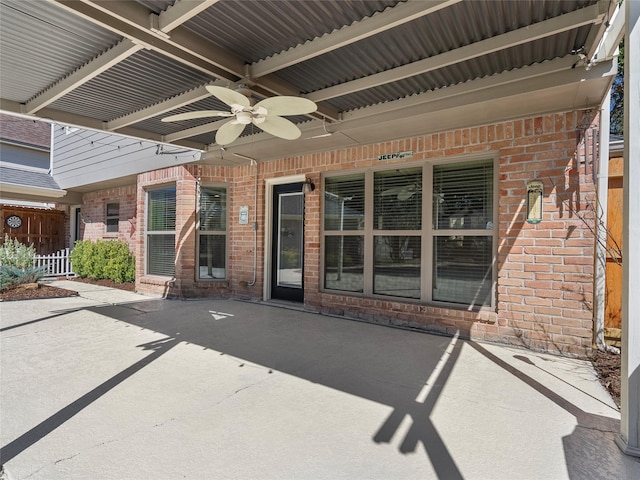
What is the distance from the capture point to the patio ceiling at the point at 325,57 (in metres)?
2.74

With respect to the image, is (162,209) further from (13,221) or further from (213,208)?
(13,221)

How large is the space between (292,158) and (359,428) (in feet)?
16.3

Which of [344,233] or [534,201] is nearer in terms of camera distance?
[534,201]

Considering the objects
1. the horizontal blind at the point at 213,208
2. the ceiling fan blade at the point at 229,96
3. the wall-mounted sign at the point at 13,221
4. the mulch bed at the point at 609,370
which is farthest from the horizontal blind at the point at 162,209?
the mulch bed at the point at 609,370

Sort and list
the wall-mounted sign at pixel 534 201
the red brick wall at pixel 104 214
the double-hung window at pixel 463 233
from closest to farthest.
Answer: the wall-mounted sign at pixel 534 201, the double-hung window at pixel 463 233, the red brick wall at pixel 104 214

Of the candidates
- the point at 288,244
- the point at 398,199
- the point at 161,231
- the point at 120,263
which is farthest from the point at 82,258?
the point at 398,199

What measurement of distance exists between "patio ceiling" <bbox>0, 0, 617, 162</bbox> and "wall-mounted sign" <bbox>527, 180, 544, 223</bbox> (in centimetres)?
84

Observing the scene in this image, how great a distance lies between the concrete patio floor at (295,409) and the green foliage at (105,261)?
455 cm

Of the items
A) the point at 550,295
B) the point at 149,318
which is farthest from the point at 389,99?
the point at 149,318

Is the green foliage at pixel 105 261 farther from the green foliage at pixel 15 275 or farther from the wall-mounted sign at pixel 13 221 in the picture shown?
the wall-mounted sign at pixel 13 221

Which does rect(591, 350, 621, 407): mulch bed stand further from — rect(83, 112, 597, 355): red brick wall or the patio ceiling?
the patio ceiling

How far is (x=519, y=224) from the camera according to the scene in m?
4.25

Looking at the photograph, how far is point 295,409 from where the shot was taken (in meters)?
2.63

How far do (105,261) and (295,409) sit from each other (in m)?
8.85
